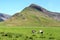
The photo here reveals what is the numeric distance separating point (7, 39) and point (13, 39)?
2.79 ft

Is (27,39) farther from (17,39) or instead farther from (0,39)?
(0,39)

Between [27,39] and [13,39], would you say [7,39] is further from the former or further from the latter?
[27,39]

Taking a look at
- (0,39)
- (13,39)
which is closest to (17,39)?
→ (13,39)

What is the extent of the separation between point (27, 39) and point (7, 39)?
270 cm

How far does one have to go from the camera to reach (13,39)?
23750 millimetres

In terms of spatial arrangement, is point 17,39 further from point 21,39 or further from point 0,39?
point 0,39

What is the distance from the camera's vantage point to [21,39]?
79.6 ft

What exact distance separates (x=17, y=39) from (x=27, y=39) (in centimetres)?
134

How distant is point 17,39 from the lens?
78.4ft

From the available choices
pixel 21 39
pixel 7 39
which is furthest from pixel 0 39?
pixel 21 39

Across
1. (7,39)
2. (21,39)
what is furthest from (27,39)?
(7,39)

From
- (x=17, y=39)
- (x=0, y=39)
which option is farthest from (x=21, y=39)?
(x=0, y=39)

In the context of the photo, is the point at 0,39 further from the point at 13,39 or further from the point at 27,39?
the point at 27,39

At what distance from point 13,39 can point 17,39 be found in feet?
1.75
